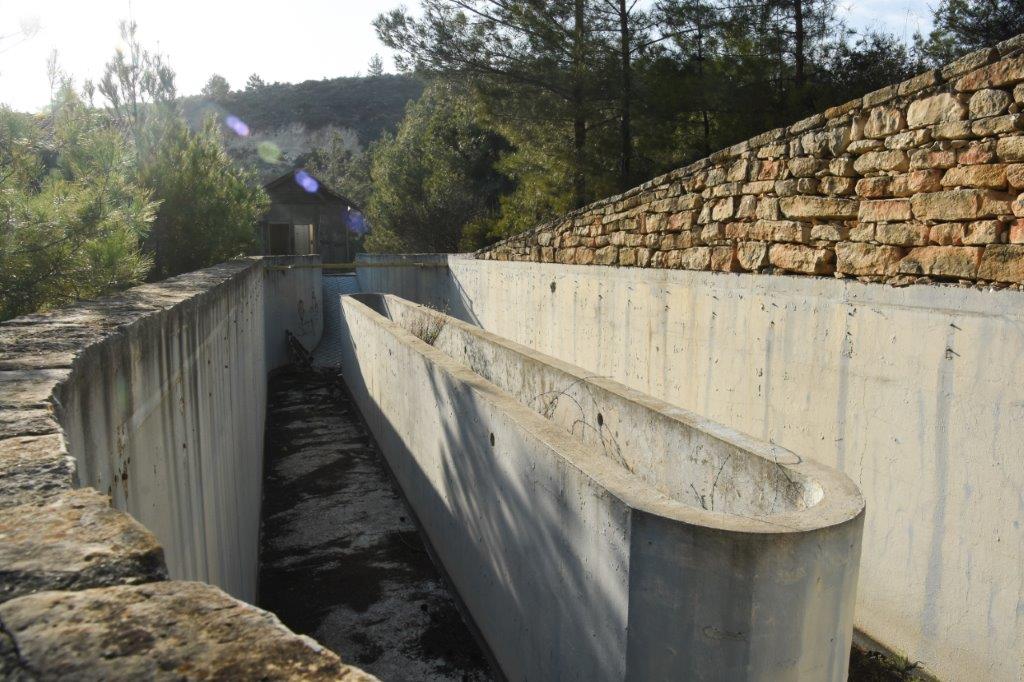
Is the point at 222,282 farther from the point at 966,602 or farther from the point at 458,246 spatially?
the point at 458,246

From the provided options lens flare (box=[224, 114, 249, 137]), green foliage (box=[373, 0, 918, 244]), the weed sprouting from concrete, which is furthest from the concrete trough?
lens flare (box=[224, 114, 249, 137])

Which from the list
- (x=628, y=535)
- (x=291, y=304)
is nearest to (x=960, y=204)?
(x=628, y=535)

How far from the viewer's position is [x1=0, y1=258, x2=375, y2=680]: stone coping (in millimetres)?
896

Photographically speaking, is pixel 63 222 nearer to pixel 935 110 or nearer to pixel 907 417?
pixel 907 417

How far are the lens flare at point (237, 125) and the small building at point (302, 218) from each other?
36.9 meters

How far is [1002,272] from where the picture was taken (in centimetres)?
362

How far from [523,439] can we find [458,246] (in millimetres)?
22987

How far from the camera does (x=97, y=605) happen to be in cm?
100

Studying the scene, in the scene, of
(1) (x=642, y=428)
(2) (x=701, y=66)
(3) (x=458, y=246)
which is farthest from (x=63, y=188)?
(3) (x=458, y=246)

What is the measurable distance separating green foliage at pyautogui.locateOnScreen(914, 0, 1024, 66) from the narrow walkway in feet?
37.2

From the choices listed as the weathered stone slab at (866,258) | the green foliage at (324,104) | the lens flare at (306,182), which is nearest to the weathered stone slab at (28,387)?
the weathered stone slab at (866,258)

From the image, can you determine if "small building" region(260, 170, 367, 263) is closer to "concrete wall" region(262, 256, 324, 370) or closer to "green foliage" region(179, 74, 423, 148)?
"concrete wall" region(262, 256, 324, 370)

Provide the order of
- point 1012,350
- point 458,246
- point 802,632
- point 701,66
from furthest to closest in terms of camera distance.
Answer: point 458,246, point 701,66, point 1012,350, point 802,632

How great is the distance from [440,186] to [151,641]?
2592cm
